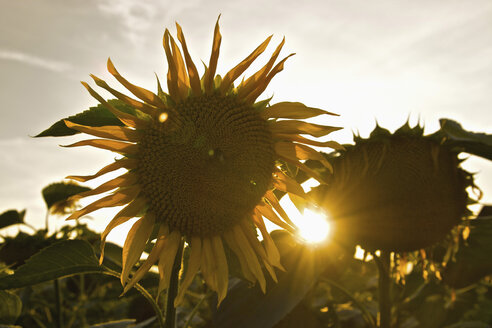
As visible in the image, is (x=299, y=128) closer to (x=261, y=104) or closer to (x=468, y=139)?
(x=261, y=104)

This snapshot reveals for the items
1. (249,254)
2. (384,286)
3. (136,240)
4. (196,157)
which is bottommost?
(384,286)

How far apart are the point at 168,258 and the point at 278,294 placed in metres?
0.45

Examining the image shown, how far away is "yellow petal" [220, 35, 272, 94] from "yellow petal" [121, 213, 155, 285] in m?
0.56

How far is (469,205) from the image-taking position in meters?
2.27

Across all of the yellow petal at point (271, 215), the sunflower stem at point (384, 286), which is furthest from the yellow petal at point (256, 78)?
the sunflower stem at point (384, 286)

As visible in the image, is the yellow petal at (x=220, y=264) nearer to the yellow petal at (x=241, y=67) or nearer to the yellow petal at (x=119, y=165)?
the yellow petal at (x=119, y=165)

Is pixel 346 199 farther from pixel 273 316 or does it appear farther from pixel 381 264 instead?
pixel 273 316

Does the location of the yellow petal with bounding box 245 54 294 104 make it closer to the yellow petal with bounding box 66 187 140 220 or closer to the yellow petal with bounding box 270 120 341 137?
the yellow petal with bounding box 270 120 341 137

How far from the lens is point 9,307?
1807mm

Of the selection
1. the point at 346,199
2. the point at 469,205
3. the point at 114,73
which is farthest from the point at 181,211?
the point at 469,205

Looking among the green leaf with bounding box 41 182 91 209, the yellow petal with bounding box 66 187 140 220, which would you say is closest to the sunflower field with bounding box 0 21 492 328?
the yellow petal with bounding box 66 187 140 220

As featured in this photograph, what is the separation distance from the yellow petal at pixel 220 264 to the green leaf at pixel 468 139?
1094mm

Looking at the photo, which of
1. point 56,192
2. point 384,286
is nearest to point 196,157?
point 384,286

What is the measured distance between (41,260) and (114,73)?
693 millimetres
